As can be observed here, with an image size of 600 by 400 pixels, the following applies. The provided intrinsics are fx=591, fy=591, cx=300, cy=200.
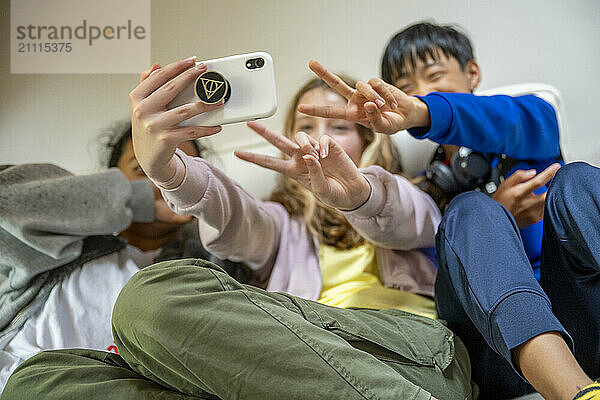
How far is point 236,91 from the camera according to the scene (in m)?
0.75

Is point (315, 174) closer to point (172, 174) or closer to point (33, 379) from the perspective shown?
point (172, 174)

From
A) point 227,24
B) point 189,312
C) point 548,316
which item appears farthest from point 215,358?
point 227,24

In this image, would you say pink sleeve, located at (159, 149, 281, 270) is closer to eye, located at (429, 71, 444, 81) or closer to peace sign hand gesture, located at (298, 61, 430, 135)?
peace sign hand gesture, located at (298, 61, 430, 135)

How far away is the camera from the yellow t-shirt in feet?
1.26

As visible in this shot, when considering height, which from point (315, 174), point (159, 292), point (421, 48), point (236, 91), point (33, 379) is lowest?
point (33, 379)

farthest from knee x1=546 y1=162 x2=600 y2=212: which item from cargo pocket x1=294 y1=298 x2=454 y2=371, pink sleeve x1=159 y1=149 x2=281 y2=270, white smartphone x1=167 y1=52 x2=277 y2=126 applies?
pink sleeve x1=159 y1=149 x2=281 y2=270

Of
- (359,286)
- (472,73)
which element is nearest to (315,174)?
(359,286)

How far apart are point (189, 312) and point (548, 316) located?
0.34 m

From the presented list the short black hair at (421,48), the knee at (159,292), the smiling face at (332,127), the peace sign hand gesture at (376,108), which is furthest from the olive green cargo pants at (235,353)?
the short black hair at (421,48)

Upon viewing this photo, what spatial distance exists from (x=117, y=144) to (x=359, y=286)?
2.03 feet

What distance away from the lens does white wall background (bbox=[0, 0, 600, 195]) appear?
1307 mm

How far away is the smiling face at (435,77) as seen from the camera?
1.05m

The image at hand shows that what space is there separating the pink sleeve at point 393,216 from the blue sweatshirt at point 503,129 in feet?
0.30

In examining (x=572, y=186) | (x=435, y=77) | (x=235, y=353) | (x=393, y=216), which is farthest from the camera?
(x=435, y=77)
